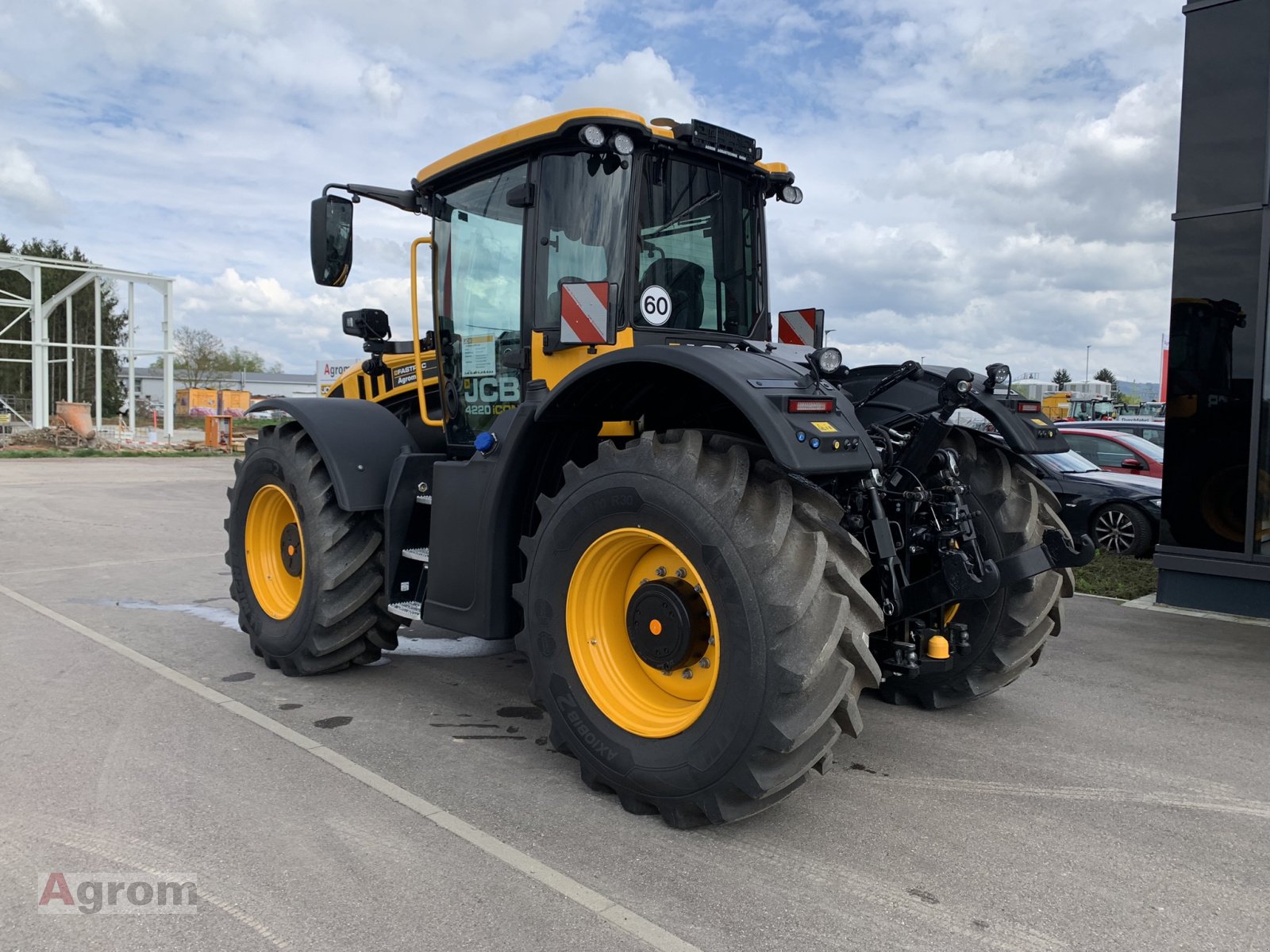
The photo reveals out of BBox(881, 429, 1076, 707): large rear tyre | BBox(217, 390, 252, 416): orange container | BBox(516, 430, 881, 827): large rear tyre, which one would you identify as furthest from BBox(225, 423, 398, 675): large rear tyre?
BBox(217, 390, 252, 416): orange container

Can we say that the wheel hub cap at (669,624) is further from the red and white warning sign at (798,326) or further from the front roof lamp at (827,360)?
the red and white warning sign at (798,326)

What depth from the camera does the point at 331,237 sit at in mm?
5039

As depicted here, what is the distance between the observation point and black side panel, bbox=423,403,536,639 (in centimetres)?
412

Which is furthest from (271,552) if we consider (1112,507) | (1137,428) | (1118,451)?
(1137,428)

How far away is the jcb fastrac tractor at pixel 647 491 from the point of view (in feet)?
10.4

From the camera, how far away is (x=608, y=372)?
12.2 feet

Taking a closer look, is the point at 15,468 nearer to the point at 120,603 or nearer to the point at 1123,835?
the point at 120,603

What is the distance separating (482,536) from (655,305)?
4.30 ft

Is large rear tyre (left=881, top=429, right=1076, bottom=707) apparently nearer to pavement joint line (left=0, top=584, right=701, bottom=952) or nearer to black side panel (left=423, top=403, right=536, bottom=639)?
black side panel (left=423, top=403, right=536, bottom=639)

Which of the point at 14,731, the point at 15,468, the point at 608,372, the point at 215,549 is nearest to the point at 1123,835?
the point at 608,372

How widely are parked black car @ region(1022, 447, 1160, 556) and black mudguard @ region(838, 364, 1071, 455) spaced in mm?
6501

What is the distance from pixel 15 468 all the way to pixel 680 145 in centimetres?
2099

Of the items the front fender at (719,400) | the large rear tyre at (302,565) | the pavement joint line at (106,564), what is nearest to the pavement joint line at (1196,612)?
the front fender at (719,400)

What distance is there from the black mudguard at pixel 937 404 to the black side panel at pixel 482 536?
1586mm
